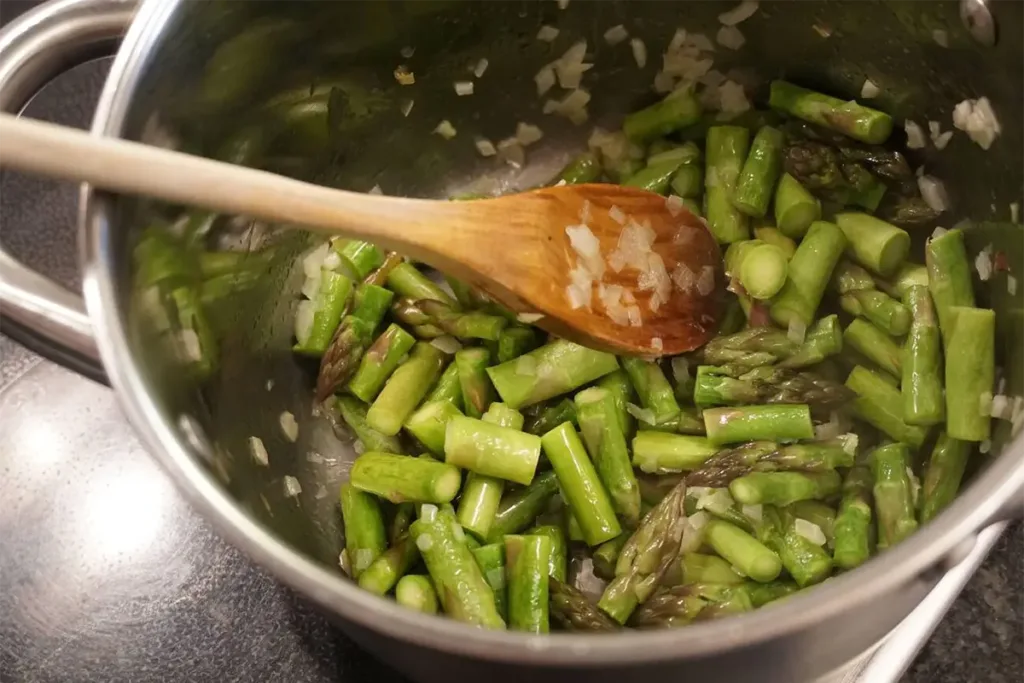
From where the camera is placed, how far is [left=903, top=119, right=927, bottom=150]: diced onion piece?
1595 mm

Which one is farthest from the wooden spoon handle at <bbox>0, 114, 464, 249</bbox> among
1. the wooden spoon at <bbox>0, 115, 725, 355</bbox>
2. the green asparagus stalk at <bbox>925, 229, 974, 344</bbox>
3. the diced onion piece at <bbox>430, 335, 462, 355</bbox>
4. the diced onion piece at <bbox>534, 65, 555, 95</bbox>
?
the green asparagus stalk at <bbox>925, 229, 974, 344</bbox>

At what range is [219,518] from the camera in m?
0.93

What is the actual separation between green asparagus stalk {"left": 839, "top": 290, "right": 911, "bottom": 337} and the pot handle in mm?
1226

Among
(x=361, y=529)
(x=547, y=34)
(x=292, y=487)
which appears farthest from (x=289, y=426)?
(x=547, y=34)

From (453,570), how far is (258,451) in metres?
0.36

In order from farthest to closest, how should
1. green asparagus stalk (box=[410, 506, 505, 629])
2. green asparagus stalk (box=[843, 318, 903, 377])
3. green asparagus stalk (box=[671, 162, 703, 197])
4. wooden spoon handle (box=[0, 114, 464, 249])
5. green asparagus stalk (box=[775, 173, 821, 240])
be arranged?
green asparagus stalk (box=[671, 162, 703, 197]) → green asparagus stalk (box=[775, 173, 821, 240]) → green asparagus stalk (box=[843, 318, 903, 377]) → green asparagus stalk (box=[410, 506, 505, 629]) → wooden spoon handle (box=[0, 114, 464, 249])

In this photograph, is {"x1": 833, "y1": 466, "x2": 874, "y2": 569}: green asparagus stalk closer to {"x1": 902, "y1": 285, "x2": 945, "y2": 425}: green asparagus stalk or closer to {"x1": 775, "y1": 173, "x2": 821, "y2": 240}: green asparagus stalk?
{"x1": 902, "y1": 285, "x2": 945, "y2": 425}: green asparagus stalk

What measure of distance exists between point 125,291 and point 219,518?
0.32 meters

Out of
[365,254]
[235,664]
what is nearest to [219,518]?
[235,664]

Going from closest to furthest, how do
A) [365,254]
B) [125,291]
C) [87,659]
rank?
[125,291] < [87,659] < [365,254]

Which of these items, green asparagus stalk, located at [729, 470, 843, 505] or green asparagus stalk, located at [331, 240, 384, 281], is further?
green asparagus stalk, located at [331, 240, 384, 281]

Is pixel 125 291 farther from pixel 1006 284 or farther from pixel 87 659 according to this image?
pixel 1006 284

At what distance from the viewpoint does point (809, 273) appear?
160 cm

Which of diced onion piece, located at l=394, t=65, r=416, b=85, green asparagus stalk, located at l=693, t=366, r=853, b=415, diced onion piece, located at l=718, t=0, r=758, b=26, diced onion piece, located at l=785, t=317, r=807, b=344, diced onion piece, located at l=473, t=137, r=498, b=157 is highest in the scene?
diced onion piece, located at l=718, t=0, r=758, b=26
